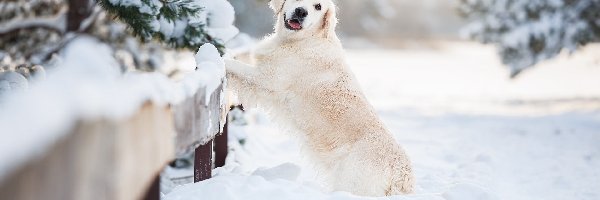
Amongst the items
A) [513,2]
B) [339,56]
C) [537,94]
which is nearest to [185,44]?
[339,56]

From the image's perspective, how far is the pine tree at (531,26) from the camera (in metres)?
11.2

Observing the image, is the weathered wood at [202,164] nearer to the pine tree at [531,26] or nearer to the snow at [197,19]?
the snow at [197,19]

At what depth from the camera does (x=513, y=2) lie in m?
12.0

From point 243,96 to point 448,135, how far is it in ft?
16.6

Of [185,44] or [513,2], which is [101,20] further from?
[513,2]

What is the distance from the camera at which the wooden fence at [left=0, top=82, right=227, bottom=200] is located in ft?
5.34

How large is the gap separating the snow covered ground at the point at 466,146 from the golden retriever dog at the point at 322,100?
21 cm

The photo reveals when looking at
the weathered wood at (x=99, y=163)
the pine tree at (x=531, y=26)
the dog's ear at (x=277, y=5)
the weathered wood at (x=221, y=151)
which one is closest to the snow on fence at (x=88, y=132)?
the weathered wood at (x=99, y=163)

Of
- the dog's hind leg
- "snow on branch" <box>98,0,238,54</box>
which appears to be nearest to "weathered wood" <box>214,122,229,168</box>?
the dog's hind leg

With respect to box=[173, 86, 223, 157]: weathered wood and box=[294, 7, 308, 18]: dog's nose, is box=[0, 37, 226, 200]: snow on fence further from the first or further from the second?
box=[294, 7, 308, 18]: dog's nose

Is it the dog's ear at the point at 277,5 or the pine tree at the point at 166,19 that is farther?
the dog's ear at the point at 277,5

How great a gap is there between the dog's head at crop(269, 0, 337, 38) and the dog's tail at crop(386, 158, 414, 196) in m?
1.21

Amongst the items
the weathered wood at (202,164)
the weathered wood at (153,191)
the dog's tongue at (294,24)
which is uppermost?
the dog's tongue at (294,24)

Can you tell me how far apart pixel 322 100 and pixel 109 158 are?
8.79ft
